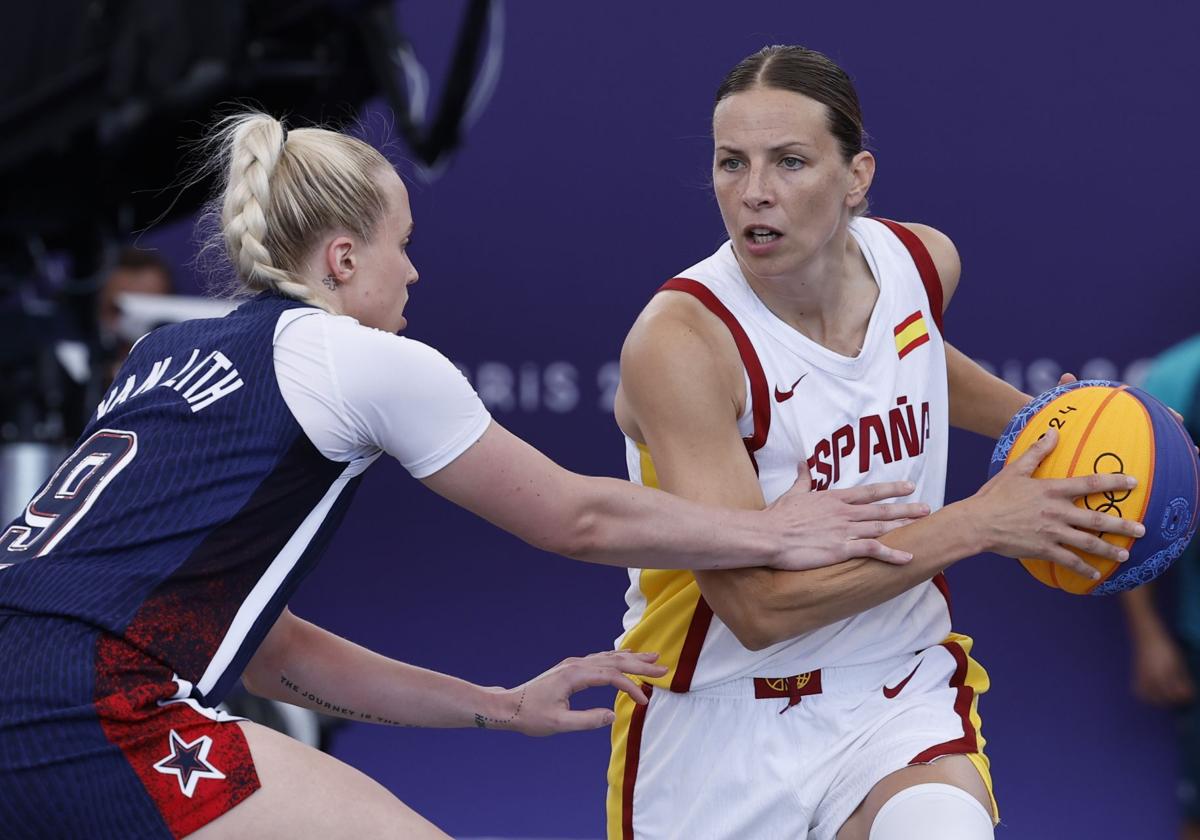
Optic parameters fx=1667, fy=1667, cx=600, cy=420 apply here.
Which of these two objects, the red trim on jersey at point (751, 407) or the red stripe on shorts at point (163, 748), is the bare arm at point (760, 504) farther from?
the red stripe on shorts at point (163, 748)

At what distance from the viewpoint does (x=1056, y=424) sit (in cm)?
278

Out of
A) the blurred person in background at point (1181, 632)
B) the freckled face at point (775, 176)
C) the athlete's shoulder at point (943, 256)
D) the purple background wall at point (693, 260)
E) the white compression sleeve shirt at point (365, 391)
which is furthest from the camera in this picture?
the purple background wall at point (693, 260)


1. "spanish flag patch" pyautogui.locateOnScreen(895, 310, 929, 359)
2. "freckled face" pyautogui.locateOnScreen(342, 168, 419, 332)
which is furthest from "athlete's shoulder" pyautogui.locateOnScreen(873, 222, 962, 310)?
"freckled face" pyautogui.locateOnScreen(342, 168, 419, 332)

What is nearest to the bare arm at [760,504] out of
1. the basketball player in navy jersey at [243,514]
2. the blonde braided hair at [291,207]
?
the basketball player in navy jersey at [243,514]

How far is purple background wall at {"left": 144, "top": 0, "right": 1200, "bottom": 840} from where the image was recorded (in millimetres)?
5363

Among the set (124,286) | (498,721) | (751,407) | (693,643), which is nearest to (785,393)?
(751,407)

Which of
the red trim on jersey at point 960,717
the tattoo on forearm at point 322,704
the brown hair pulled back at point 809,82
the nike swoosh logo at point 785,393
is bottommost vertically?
the tattoo on forearm at point 322,704

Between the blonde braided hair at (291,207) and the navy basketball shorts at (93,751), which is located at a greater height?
the blonde braided hair at (291,207)

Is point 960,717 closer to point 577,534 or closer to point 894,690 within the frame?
point 894,690

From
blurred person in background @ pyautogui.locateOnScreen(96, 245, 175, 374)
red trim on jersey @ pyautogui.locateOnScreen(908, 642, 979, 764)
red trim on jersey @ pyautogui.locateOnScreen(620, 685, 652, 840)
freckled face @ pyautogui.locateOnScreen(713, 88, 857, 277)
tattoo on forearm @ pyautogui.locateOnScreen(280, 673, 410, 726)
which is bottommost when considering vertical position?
red trim on jersey @ pyautogui.locateOnScreen(620, 685, 652, 840)

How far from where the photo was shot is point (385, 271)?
244cm

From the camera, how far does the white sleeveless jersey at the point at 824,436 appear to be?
2.86m

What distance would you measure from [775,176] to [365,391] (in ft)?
3.01

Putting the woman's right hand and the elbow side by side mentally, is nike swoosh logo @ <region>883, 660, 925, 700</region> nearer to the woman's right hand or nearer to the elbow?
the woman's right hand
